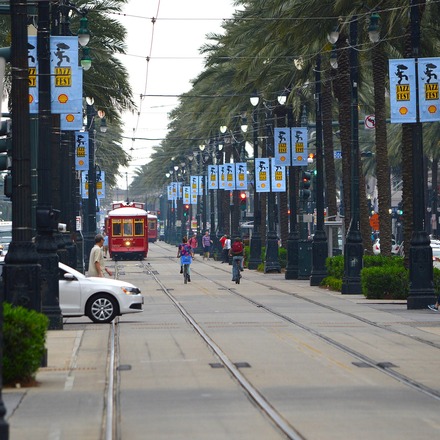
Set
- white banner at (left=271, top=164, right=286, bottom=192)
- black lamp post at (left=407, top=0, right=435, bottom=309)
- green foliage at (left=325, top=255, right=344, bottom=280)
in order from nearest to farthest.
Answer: black lamp post at (left=407, top=0, right=435, bottom=309)
green foliage at (left=325, top=255, right=344, bottom=280)
white banner at (left=271, top=164, right=286, bottom=192)

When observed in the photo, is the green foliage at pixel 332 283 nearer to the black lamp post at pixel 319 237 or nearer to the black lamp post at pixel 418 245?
the black lamp post at pixel 319 237

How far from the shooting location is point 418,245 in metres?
32.8

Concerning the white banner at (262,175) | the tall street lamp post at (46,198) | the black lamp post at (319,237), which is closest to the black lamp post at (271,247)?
the white banner at (262,175)

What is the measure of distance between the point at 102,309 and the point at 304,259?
24653mm

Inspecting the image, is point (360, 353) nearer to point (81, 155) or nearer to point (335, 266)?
point (335, 266)

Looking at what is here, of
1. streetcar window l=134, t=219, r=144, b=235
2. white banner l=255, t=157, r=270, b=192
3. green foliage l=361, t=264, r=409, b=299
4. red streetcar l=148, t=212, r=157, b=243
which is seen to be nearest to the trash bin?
white banner l=255, t=157, r=270, b=192

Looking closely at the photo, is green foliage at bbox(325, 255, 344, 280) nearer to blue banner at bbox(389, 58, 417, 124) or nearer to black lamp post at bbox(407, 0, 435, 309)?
black lamp post at bbox(407, 0, 435, 309)

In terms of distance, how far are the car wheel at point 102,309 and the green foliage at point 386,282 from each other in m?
10.3

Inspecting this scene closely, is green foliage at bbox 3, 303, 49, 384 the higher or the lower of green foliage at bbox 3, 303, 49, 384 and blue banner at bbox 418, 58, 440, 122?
the lower

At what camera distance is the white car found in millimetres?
28781

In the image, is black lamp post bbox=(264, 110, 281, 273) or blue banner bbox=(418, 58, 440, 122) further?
black lamp post bbox=(264, 110, 281, 273)

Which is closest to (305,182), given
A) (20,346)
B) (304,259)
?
(304,259)

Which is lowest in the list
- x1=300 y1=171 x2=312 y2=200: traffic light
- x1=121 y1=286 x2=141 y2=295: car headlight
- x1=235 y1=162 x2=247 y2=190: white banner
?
x1=121 y1=286 x2=141 y2=295: car headlight

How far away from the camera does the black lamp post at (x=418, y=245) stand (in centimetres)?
3262
